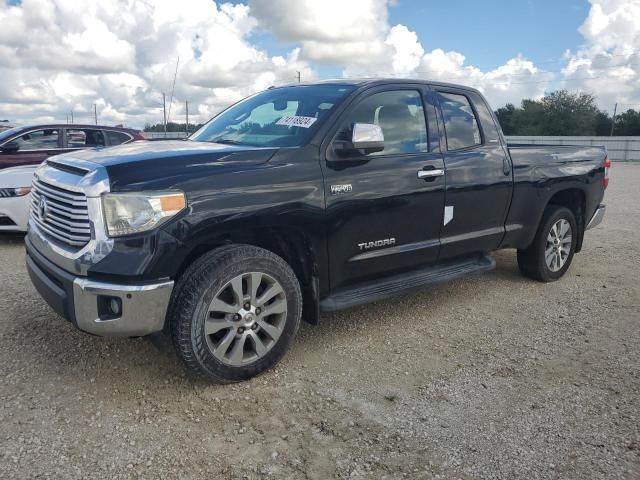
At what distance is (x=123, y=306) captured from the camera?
2783 millimetres

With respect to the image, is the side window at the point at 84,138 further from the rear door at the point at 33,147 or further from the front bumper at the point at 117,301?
the front bumper at the point at 117,301

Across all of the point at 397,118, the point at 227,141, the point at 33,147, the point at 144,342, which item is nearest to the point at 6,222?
the point at 33,147

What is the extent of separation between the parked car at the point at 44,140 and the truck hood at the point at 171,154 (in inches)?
230

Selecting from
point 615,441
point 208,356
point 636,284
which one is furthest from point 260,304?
point 636,284

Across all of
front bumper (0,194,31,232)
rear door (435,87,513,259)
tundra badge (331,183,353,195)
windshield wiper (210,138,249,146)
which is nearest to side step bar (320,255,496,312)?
A: rear door (435,87,513,259)

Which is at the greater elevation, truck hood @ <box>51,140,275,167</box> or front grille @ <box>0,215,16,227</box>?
truck hood @ <box>51,140,275,167</box>

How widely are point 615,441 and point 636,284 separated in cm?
325

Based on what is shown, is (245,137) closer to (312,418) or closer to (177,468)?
(312,418)

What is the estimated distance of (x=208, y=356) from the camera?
304 cm

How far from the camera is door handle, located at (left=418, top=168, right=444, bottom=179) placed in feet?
12.9

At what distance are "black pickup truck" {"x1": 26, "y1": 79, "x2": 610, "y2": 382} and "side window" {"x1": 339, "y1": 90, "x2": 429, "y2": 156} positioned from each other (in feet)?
0.04

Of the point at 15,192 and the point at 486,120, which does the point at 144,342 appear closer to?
the point at 486,120

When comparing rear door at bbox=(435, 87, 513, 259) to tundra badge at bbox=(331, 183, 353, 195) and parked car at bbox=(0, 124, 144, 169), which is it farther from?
parked car at bbox=(0, 124, 144, 169)

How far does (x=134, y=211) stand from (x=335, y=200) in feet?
4.12
